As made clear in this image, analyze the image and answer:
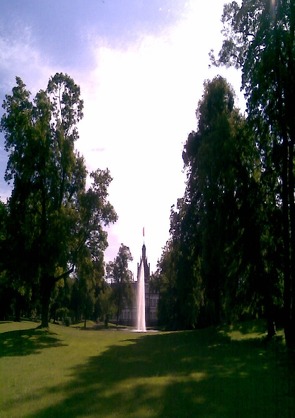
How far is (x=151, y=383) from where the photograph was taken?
11039mm

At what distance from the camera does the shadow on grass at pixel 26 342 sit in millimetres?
20391

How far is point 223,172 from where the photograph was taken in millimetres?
22938

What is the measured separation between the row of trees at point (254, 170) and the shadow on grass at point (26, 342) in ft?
32.0

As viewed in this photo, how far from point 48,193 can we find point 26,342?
34.1 feet

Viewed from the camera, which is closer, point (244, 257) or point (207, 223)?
point (244, 257)

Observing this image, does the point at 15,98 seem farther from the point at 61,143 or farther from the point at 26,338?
the point at 26,338

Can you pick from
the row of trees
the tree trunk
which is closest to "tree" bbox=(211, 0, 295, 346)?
the row of trees

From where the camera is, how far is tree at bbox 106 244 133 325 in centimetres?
7019

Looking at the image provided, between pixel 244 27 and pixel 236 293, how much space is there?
13049 mm

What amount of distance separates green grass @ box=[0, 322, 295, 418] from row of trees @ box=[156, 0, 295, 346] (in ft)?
14.1

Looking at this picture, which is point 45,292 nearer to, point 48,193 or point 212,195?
point 48,193

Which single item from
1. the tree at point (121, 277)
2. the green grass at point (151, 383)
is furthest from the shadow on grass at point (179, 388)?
the tree at point (121, 277)

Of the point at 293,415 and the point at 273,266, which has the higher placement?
the point at 273,266

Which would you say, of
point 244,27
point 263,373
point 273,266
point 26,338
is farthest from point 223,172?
point 26,338
